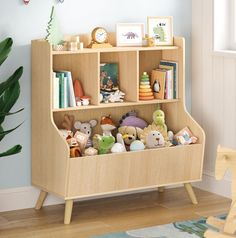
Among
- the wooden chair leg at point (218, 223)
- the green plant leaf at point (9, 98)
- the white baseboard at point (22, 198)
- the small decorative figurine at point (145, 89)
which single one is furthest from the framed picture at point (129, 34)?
the wooden chair leg at point (218, 223)

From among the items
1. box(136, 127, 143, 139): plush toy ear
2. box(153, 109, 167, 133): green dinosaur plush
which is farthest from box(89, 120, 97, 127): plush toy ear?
box(153, 109, 167, 133): green dinosaur plush

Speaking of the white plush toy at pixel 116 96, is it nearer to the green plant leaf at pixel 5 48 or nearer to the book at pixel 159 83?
the book at pixel 159 83

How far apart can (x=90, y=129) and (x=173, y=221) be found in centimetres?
73

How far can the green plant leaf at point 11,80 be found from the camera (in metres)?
3.73

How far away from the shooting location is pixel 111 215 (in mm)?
4023

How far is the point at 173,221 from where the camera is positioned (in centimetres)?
387

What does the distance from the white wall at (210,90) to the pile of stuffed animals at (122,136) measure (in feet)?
0.76

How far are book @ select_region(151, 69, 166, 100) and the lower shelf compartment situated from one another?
35 cm

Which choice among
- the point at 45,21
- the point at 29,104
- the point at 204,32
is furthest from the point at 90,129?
the point at 204,32

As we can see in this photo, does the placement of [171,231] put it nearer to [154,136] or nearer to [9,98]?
[154,136]

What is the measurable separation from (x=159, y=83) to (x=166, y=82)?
0.15ft

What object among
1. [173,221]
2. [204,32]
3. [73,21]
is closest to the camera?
[173,221]

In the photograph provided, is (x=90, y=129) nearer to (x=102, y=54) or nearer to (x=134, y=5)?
(x=102, y=54)

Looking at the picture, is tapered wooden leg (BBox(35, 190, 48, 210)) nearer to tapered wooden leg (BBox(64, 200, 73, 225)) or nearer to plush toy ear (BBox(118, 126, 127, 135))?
tapered wooden leg (BBox(64, 200, 73, 225))
